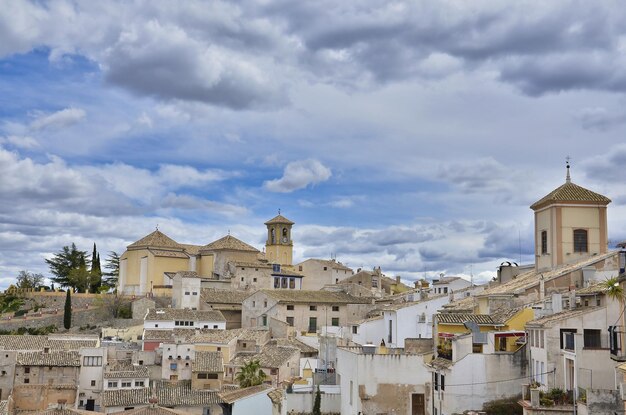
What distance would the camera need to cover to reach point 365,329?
4750 centimetres

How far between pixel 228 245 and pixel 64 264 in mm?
23188

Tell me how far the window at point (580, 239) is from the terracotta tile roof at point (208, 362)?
78.0ft

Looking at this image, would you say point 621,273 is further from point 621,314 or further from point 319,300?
point 319,300

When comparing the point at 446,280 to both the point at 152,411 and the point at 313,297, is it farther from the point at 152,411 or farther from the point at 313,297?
the point at 152,411

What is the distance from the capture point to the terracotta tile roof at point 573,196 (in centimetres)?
4153

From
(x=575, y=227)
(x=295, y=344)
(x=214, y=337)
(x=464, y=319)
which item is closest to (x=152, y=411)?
(x=295, y=344)

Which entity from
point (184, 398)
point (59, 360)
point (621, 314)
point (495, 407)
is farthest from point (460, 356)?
point (59, 360)

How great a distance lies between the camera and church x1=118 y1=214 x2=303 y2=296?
7462 cm

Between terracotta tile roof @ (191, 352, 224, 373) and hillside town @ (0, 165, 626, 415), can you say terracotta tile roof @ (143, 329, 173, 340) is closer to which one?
hillside town @ (0, 165, 626, 415)

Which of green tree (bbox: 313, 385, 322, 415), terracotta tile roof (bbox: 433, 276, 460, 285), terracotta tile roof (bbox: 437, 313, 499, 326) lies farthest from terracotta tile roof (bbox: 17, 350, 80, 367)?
terracotta tile roof (bbox: 433, 276, 460, 285)

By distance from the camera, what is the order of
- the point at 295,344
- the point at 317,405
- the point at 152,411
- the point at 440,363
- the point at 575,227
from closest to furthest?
the point at 440,363 → the point at 317,405 → the point at 152,411 → the point at 575,227 → the point at 295,344

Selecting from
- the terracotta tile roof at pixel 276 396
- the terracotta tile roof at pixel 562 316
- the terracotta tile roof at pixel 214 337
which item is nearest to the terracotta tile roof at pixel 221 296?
the terracotta tile roof at pixel 214 337

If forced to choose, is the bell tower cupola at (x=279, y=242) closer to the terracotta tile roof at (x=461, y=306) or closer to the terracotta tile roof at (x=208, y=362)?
the terracotta tile roof at (x=208, y=362)

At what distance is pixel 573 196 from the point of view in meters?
41.8
